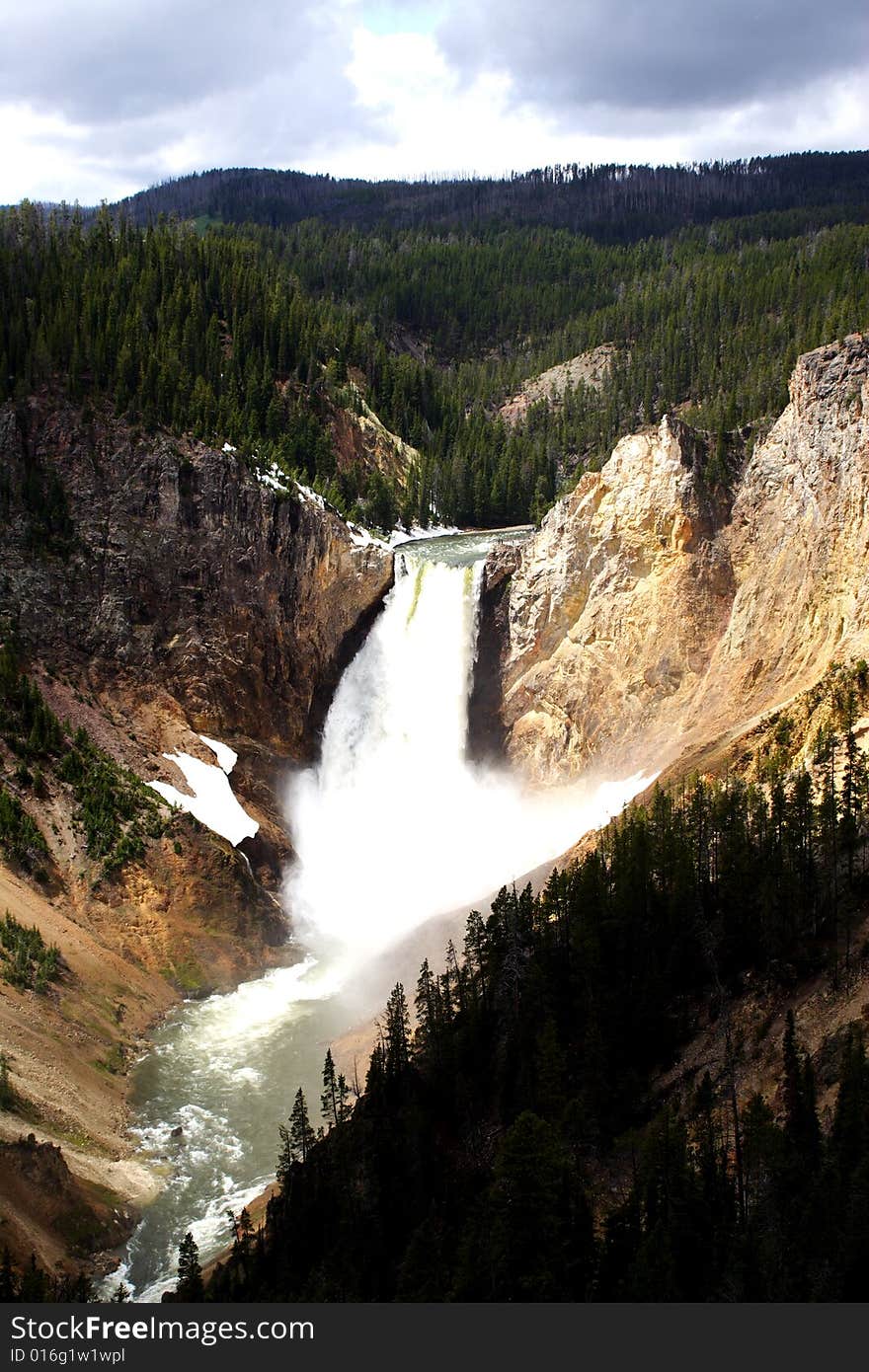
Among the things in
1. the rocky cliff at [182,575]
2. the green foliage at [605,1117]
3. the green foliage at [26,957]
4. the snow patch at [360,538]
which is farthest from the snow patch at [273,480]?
the green foliage at [605,1117]

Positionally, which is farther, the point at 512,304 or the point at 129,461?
the point at 512,304

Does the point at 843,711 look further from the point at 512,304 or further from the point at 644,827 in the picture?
the point at 512,304

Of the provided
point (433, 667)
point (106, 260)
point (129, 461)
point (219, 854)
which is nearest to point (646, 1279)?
point (219, 854)

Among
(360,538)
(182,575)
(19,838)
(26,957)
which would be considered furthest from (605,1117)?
(360,538)

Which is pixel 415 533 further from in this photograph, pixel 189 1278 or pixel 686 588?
pixel 189 1278

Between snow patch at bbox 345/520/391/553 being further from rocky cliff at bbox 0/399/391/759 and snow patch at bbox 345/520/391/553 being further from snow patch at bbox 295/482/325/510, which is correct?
snow patch at bbox 295/482/325/510

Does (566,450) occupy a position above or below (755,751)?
above
